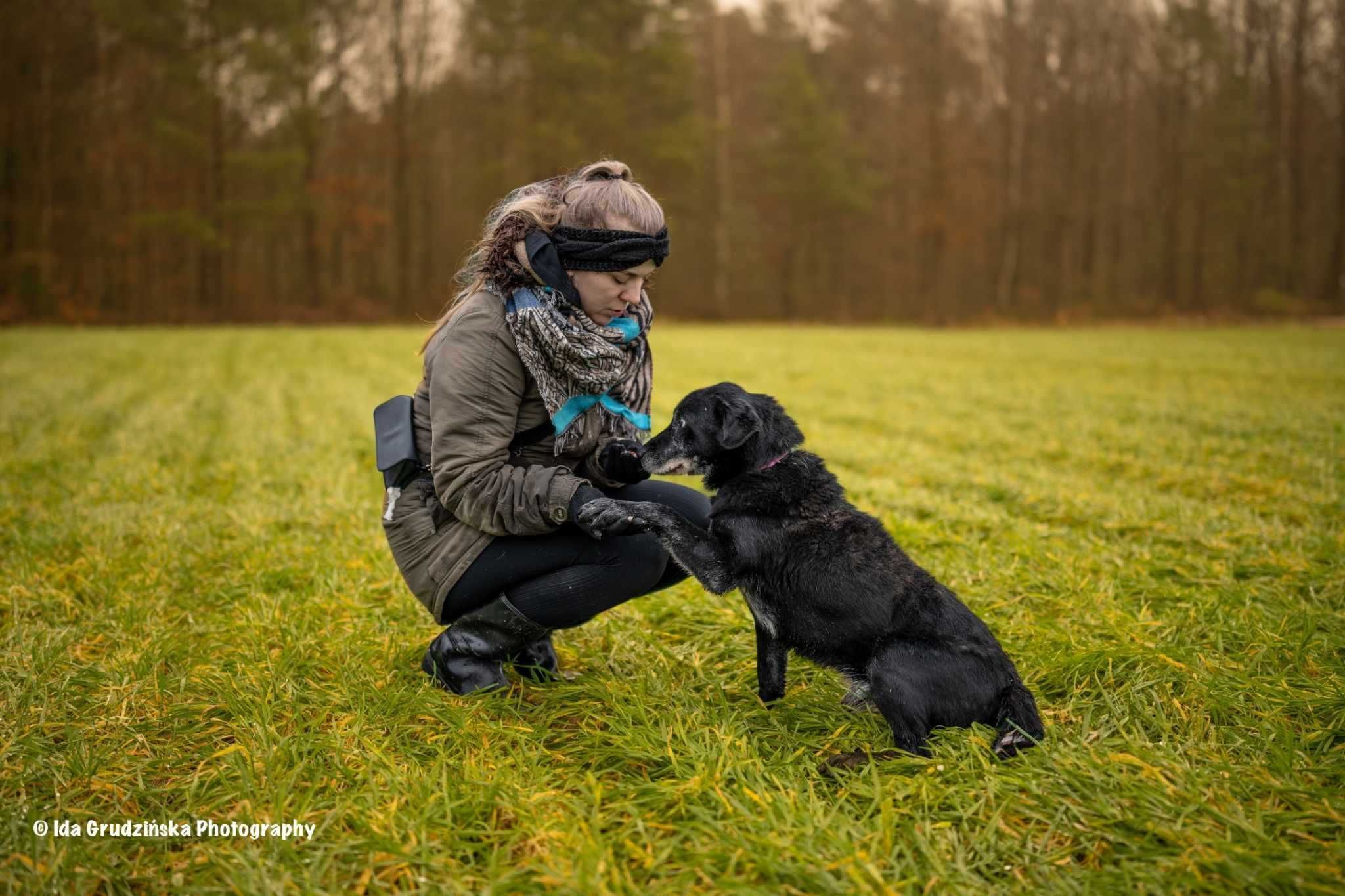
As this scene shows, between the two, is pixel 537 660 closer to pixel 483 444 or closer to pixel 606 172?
pixel 483 444

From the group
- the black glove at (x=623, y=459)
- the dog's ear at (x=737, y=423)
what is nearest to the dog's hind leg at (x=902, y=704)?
the dog's ear at (x=737, y=423)

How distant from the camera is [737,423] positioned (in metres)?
Result: 3.08

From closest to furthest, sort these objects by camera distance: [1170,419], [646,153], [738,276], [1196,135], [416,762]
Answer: [416,762] < [1170,419] < [646,153] < [1196,135] < [738,276]

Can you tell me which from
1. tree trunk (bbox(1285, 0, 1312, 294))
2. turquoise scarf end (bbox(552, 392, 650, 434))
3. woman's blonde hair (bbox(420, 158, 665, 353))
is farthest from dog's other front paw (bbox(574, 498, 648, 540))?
tree trunk (bbox(1285, 0, 1312, 294))

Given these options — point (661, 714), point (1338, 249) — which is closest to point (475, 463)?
point (661, 714)

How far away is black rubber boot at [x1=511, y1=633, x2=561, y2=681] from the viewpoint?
11.5 ft

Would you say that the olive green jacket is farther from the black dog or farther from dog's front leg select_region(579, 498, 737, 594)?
the black dog

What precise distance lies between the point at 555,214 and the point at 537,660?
1.74 metres

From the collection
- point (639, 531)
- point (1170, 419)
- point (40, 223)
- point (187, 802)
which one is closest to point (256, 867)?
point (187, 802)

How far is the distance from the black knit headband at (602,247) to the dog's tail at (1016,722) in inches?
73.8

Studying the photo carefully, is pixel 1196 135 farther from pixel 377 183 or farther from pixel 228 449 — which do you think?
pixel 228 449

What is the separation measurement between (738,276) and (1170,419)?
3830 centimetres

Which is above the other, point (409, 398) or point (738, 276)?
point (738, 276)

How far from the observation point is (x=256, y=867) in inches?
87.0
